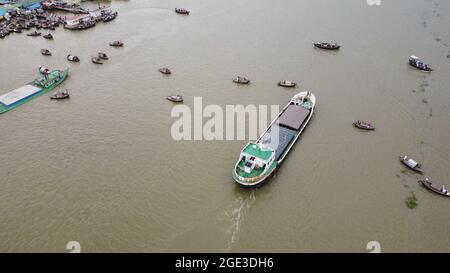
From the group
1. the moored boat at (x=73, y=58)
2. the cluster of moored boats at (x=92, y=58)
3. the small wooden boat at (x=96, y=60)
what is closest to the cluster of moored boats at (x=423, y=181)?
the small wooden boat at (x=96, y=60)

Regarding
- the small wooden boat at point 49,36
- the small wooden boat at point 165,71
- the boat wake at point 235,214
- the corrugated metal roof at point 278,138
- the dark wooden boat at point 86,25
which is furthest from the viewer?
the dark wooden boat at point 86,25

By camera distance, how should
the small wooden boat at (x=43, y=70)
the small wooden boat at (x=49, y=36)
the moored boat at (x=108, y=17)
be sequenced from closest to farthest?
the small wooden boat at (x=43, y=70)
the small wooden boat at (x=49, y=36)
the moored boat at (x=108, y=17)

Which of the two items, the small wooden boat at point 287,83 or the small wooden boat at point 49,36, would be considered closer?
the small wooden boat at point 287,83

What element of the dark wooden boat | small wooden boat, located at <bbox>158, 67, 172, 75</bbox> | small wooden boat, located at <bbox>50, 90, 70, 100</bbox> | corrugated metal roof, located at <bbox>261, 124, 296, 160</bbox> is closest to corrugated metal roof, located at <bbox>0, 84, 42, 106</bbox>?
small wooden boat, located at <bbox>50, 90, 70, 100</bbox>

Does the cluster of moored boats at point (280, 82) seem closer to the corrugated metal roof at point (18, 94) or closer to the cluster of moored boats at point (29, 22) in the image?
the corrugated metal roof at point (18, 94)

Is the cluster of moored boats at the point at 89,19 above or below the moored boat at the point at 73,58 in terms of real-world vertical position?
above

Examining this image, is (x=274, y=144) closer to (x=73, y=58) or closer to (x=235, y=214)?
(x=235, y=214)

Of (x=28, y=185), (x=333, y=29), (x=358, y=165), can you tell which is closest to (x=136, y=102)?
(x=28, y=185)
